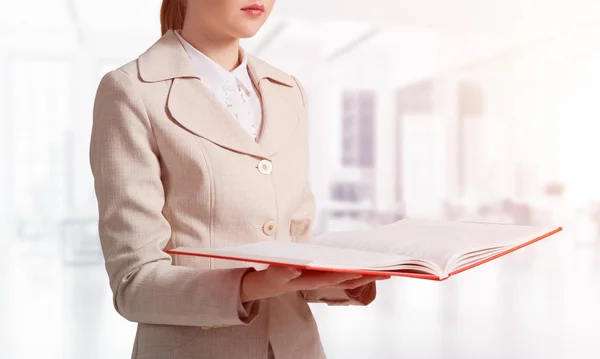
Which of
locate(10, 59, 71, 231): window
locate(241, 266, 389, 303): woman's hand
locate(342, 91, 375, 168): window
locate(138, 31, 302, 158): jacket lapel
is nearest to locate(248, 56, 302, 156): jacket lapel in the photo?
locate(138, 31, 302, 158): jacket lapel

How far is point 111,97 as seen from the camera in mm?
1072

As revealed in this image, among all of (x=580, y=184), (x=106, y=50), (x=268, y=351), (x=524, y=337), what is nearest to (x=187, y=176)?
(x=268, y=351)

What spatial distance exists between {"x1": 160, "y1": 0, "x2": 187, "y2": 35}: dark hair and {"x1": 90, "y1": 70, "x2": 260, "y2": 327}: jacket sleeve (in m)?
0.20

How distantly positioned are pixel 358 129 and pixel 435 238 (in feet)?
28.1

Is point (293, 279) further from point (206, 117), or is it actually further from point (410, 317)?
point (410, 317)

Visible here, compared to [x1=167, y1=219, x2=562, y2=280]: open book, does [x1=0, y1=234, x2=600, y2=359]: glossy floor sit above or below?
below

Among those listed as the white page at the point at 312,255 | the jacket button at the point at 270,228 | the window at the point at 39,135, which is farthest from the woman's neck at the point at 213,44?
the window at the point at 39,135

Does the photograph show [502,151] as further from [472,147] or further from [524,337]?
[524,337]

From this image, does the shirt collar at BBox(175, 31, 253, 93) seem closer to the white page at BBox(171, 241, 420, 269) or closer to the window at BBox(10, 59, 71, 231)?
the white page at BBox(171, 241, 420, 269)

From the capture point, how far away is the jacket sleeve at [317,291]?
3.73 feet

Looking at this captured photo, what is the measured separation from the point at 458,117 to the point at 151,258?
879cm

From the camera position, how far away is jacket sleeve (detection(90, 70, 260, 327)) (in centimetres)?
97

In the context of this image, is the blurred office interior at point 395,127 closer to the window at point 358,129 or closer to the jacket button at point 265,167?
the window at point 358,129

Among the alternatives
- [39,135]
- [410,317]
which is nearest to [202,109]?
[410,317]
